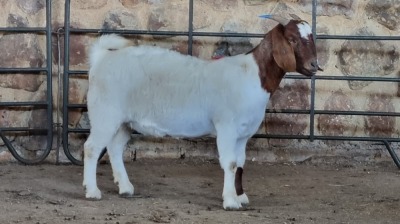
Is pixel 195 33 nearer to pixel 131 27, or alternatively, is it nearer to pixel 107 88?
pixel 131 27

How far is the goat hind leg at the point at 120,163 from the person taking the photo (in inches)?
236

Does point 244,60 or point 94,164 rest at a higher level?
point 244,60

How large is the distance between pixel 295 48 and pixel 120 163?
60.1 inches

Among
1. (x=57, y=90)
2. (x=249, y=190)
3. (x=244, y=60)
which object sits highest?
(x=244, y=60)

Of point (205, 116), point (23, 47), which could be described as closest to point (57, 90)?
point (23, 47)

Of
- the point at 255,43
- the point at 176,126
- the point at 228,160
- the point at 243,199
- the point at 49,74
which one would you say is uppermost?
the point at 255,43

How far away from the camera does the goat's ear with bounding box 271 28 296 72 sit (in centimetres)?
568

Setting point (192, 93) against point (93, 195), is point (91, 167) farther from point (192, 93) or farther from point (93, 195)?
point (192, 93)

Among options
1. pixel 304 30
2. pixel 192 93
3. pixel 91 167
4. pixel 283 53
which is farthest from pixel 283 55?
pixel 91 167

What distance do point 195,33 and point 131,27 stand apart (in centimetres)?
59

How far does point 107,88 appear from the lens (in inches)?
232

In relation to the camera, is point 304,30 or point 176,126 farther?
point 176,126

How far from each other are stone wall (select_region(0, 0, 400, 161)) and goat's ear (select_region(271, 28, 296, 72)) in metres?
1.61

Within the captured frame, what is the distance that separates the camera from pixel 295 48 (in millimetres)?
5668
